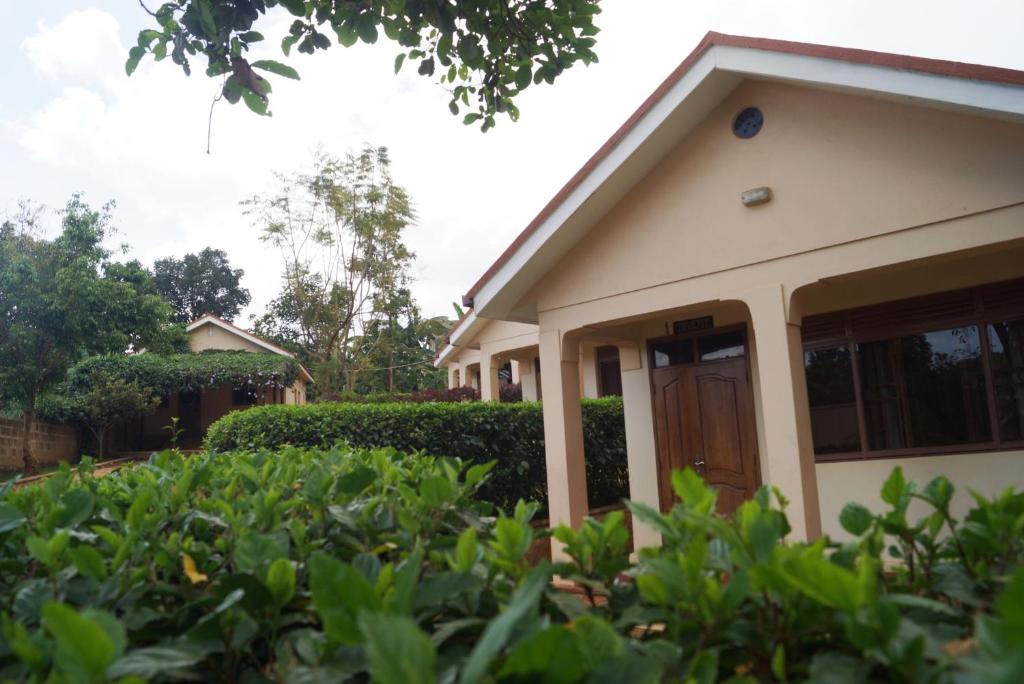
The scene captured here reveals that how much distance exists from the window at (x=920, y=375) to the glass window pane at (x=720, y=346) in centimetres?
85

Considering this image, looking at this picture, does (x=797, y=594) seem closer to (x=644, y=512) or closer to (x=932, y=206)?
(x=644, y=512)

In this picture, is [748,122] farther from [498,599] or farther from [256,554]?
[256,554]

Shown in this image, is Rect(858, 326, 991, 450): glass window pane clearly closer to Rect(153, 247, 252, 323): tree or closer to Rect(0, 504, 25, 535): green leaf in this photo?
Rect(0, 504, 25, 535): green leaf

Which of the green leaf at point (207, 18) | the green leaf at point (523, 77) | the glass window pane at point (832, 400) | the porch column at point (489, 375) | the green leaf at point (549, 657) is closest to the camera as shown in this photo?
the green leaf at point (549, 657)

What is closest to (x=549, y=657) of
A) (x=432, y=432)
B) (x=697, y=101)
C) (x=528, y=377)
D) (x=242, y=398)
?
(x=697, y=101)

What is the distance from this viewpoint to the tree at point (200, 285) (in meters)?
55.7

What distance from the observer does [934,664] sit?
3.12ft

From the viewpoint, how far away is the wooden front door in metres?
7.99

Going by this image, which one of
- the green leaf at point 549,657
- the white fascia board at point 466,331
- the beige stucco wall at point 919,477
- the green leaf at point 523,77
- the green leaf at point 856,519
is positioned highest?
the green leaf at point 523,77

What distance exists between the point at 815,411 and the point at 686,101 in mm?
3535

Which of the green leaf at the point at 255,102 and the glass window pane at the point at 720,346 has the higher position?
the green leaf at the point at 255,102

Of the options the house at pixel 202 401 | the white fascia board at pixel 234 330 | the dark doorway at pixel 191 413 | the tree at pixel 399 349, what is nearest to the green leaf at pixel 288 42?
the tree at pixel 399 349

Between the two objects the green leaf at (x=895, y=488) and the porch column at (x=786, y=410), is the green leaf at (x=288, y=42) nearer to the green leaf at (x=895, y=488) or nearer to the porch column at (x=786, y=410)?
the porch column at (x=786, y=410)

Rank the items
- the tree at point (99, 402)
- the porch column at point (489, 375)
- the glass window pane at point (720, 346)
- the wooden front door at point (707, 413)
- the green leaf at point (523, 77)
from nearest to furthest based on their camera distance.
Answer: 1. the green leaf at point (523, 77)
2. the wooden front door at point (707, 413)
3. the glass window pane at point (720, 346)
4. the porch column at point (489, 375)
5. the tree at point (99, 402)
